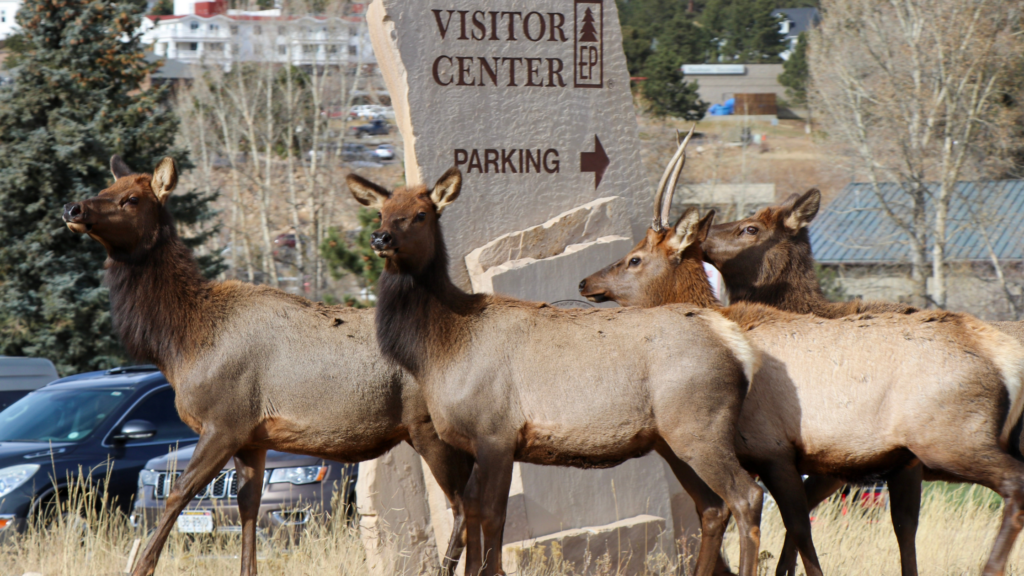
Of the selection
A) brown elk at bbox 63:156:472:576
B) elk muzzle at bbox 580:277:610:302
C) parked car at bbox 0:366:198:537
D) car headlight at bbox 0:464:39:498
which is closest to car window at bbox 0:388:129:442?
parked car at bbox 0:366:198:537

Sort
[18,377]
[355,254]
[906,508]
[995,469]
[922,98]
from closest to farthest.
→ [995,469], [906,508], [18,377], [355,254], [922,98]

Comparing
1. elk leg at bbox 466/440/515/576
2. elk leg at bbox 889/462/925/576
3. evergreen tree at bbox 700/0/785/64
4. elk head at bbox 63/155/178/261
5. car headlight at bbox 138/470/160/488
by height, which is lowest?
car headlight at bbox 138/470/160/488

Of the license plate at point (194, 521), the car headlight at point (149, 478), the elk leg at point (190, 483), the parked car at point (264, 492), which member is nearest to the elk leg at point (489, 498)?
the elk leg at point (190, 483)

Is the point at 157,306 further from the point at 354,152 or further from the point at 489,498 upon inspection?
the point at 354,152

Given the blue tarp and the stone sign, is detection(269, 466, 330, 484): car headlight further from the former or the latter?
the blue tarp

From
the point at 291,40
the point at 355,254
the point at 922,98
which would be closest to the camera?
the point at 355,254

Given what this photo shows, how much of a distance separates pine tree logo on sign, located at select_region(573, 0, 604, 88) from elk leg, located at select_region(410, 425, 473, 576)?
304 cm

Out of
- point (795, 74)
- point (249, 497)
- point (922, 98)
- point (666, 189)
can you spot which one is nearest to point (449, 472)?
point (249, 497)

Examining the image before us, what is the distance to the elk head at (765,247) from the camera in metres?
6.41

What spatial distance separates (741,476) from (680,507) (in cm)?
240

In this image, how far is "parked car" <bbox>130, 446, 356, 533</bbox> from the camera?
8107mm

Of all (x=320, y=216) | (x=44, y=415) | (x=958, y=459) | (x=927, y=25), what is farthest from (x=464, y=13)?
(x=320, y=216)

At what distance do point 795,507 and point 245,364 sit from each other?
3.03 metres

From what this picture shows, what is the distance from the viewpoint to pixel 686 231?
6.02 metres
